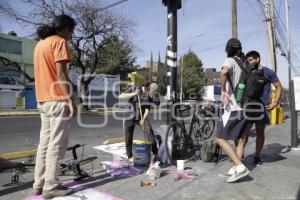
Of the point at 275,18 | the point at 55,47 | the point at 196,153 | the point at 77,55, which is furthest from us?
the point at 77,55

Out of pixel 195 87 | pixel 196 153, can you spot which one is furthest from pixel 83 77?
pixel 195 87

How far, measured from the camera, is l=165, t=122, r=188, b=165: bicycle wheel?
6.12 metres

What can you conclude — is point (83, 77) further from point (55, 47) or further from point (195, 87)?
point (195, 87)

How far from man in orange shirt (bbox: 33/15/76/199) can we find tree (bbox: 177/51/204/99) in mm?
54766

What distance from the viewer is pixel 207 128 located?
9.24 metres

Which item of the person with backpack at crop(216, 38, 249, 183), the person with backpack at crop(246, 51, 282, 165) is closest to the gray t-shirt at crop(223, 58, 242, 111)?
the person with backpack at crop(216, 38, 249, 183)

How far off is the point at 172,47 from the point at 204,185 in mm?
2750

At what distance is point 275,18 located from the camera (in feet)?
73.6

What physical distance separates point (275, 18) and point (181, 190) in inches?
806

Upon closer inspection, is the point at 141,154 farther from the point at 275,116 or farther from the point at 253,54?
the point at 275,116

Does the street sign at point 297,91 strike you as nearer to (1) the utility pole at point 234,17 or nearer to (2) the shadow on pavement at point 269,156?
(2) the shadow on pavement at point 269,156

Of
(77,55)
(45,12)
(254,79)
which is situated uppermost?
(45,12)

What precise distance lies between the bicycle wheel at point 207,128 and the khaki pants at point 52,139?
5208 millimetres

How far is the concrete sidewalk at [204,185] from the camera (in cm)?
431
